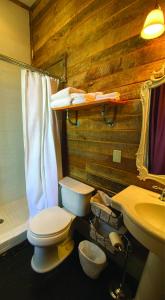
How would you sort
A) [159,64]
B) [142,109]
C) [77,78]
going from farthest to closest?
1. [77,78]
2. [142,109]
3. [159,64]

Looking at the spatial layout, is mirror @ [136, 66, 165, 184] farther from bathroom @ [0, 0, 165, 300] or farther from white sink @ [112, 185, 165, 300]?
white sink @ [112, 185, 165, 300]

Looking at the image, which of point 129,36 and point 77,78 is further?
point 77,78

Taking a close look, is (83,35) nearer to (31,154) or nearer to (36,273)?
(31,154)

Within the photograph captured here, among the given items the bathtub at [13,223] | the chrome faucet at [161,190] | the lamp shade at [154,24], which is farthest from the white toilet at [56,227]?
the lamp shade at [154,24]

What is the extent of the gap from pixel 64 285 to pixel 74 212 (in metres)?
0.60

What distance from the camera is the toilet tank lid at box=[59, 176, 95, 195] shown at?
1.58 m

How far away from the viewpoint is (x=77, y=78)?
1739 millimetres

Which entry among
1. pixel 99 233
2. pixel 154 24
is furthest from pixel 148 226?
pixel 154 24

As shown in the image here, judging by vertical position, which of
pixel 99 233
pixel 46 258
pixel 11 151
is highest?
pixel 11 151

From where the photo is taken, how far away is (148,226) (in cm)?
76

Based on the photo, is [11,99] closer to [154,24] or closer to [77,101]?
[77,101]

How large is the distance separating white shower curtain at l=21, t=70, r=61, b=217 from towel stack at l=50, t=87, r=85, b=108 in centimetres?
16

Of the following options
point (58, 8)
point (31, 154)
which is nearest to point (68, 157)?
point (31, 154)

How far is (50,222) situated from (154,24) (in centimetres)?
169
